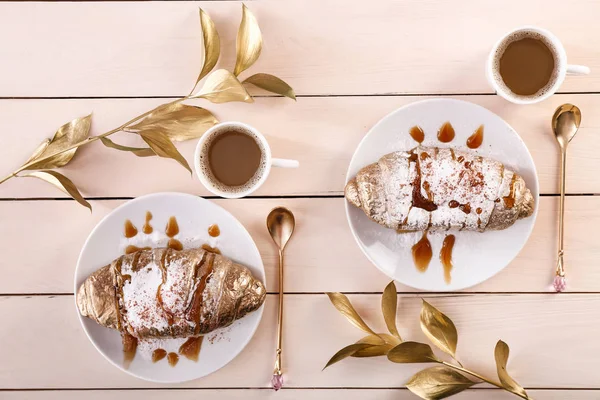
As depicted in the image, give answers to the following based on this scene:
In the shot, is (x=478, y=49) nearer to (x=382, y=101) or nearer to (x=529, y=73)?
(x=529, y=73)

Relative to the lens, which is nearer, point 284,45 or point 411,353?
point 411,353

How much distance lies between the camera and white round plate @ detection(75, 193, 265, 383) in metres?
1.40

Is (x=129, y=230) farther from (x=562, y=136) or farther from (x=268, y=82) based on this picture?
(x=562, y=136)

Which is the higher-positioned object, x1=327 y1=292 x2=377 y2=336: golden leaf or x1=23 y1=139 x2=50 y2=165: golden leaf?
x1=23 y1=139 x2=50 y2=165: golden leaf

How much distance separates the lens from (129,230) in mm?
1417

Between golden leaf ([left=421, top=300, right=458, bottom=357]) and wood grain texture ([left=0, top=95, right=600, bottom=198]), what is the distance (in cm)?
41

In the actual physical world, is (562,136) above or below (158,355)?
above

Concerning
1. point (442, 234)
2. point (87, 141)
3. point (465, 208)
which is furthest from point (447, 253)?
point (87, 141)

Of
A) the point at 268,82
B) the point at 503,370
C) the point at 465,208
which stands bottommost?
the point at 503,370

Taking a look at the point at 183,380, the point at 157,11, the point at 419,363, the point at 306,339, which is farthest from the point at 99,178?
the point at 419,363

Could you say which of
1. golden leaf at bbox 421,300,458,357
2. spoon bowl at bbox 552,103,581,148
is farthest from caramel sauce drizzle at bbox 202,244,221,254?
spoon bowl at bbox 552,103,581,148

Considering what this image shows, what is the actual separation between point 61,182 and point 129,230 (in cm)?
21

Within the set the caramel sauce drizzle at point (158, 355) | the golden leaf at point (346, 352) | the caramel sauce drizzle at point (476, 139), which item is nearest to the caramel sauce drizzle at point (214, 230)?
the caramel sauce drizzle at point (158, 355)

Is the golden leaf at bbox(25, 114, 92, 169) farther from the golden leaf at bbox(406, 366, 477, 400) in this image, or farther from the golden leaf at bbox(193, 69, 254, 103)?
the golden leaf at bbox(406, 366, 477, 400)
